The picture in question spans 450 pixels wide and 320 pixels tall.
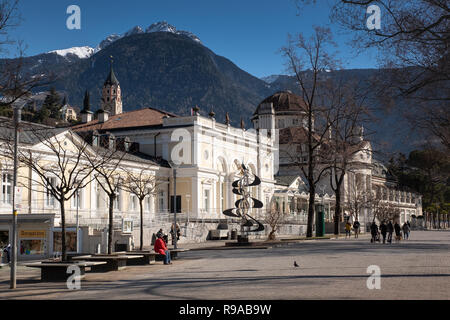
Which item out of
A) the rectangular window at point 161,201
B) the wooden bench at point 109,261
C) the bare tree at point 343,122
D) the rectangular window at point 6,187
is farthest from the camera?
the rectangular window at point 161,201

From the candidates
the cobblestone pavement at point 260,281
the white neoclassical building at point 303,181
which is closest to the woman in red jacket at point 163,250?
the cobblestone pavement at point 260,281

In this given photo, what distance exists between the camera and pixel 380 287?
1352 cm

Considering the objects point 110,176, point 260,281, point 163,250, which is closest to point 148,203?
point 110,176

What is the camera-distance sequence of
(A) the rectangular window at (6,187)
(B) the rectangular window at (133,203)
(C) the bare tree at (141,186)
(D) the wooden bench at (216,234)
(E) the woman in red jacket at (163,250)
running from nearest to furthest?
(E) the woman in red jacket at (163,250) → (C) the bare tree at (141,186) → (A) the rectangular window at (6,187) → (D) the wooden bench at (216,234) → (B) the rectangular window at (133,203)

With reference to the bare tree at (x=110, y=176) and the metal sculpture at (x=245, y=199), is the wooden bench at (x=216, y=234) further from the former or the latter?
the metal sculpture at (x=245, y=199)

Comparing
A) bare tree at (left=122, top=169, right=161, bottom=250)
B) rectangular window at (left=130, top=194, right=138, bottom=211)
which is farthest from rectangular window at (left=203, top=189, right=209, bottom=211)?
rectangular window at (left=130, top=194, right=138, bottom=211)

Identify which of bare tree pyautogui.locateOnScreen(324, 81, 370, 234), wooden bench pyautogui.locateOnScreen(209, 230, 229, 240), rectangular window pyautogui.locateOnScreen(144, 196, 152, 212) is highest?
bare tree pyautogui.locateOnScreen(324, 81, 370, 234)

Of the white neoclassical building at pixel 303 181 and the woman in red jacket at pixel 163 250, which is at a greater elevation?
the white neoclassical building at pixel 303 181

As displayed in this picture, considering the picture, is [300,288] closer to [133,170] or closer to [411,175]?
[133,170]

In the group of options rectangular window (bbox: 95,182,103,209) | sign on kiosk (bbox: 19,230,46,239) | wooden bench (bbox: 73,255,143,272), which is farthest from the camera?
rectangular window (bbox: 95,182,103,209)

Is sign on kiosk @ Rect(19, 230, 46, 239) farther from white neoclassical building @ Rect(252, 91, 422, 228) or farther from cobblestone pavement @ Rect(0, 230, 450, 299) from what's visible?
white neoclassical building @ Rect(252, 91, 422, 228)

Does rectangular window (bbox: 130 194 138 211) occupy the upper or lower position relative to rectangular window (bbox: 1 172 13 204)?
lower
